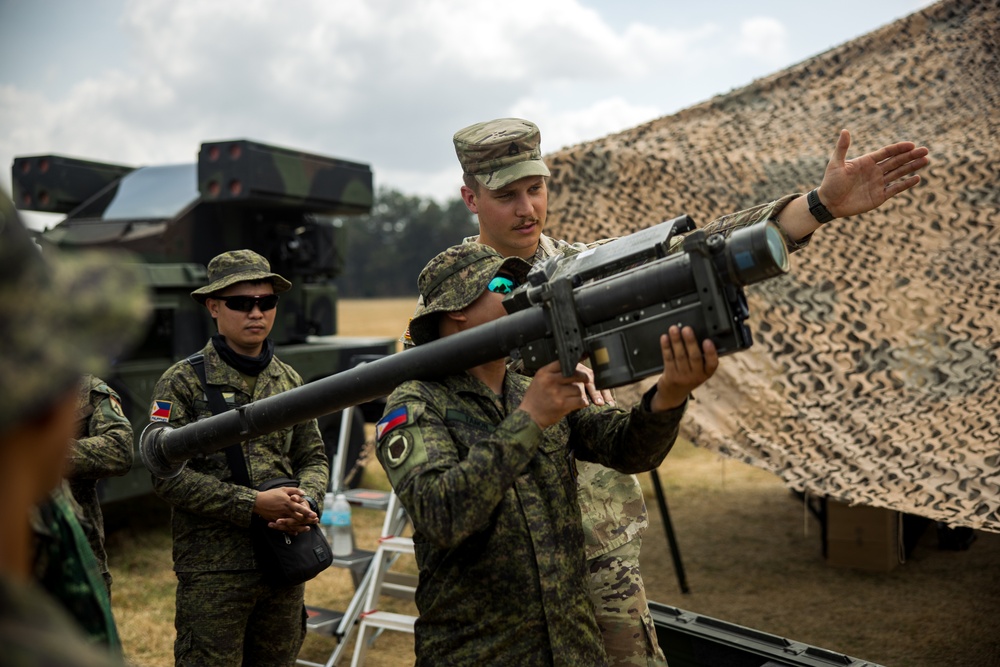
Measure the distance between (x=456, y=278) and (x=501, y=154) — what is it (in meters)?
0.86

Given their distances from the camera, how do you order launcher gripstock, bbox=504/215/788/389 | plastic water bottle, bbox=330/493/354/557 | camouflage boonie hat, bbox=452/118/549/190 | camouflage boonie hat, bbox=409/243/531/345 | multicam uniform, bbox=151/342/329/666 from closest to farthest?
launcher gripstock, bbox=504/215/788/389
camouflage boonie hat, bbox=409/243/531/345
camouflage boonie hat, bbox=452/118/549/190
multicam uniform, bbox=151/342/329/666
plastic water bottle, bbox=330/493/354/557

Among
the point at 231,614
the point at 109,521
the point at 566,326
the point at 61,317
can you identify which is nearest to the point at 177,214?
the point at 109,521

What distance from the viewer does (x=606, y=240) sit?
8.40 feet

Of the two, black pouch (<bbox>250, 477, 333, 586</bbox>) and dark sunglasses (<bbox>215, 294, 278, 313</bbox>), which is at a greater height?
dark sunglasses (<bbox>215, 294, 278, 313</bbox>)

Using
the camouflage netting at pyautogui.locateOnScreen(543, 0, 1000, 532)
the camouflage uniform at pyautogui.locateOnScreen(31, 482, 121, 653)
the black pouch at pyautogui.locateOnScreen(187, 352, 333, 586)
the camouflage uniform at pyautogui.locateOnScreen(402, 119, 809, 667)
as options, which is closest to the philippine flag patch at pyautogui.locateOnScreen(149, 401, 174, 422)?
the black pouch at pyautogui.locateOnScreen(187, 352, 333, 586)

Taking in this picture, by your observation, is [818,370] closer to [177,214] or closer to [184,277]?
[184,277]

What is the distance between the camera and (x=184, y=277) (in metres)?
7.12

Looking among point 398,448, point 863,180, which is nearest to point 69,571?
point 398,448

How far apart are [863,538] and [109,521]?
6008mm

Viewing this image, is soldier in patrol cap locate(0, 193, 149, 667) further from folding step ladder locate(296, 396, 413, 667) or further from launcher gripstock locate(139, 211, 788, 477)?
folding step ladder locate(296, 396, 413, 667)

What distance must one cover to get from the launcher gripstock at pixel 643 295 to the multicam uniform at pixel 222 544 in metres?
1.78

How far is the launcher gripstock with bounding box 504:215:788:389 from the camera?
1774 mm

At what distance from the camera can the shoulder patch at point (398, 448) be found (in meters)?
1.97

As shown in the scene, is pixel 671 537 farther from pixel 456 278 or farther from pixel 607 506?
pixel 456 278
